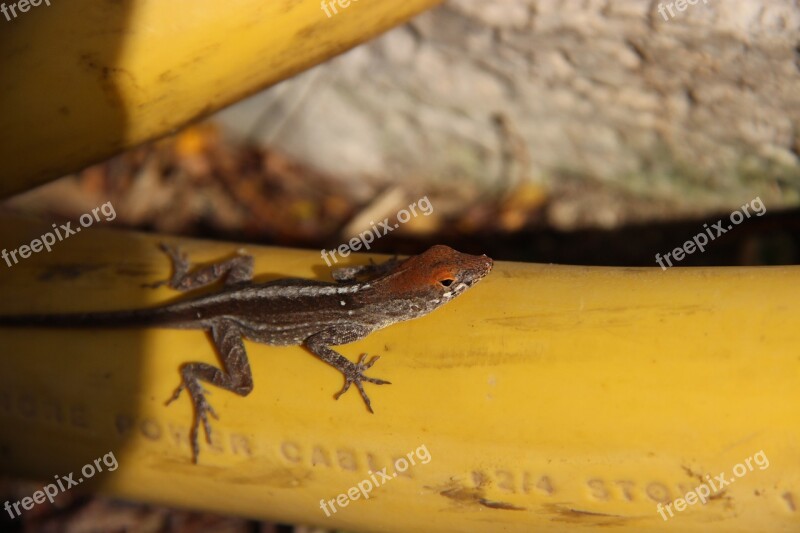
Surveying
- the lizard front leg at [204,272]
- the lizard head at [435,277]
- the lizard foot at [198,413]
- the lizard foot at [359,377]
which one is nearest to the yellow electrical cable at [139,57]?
the lizard front leg at [204,272]

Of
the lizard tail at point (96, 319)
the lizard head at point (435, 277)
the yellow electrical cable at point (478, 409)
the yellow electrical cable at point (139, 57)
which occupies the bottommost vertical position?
the yellow electrical cable at point (478, 409)

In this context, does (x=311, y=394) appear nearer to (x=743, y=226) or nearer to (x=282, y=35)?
(x=282, y=35)

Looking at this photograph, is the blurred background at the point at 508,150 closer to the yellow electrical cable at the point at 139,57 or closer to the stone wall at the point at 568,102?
the stone wall at the point at 568,102

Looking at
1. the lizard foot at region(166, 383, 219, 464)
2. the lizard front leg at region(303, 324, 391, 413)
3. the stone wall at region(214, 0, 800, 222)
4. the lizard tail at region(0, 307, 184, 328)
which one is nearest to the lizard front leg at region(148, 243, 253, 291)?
the lizard tail at region(0, 307, 184, 328)

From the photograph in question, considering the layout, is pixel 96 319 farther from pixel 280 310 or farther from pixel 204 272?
pixel 280 310

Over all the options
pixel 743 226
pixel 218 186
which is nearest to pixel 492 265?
pixel 743 226

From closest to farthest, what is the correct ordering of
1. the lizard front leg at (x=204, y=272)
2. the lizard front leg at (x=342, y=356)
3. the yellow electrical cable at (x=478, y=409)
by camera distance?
1. the yellow electrical cable at (x=478, y=409)
2. the lizard front leg at (x=342, y=356)
3. the lizard front leg at (x=204, y=272)

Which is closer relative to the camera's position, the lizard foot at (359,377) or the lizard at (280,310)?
the lizard foot at (359,377)
